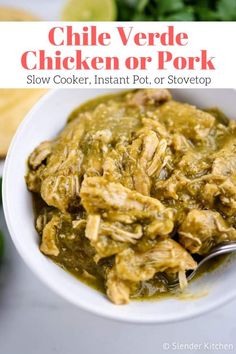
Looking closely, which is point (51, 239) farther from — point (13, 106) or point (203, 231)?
point (13, 106)

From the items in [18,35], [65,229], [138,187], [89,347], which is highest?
[18,35]

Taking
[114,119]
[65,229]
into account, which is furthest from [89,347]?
[114,119]

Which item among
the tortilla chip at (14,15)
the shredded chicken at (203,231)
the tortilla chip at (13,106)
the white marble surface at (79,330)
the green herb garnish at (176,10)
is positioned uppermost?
the green herb garnish at (176,10)

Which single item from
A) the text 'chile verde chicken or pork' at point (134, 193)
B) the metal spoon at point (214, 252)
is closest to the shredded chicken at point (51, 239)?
the text 'chile verde chicken or pork' at point (134, 193)

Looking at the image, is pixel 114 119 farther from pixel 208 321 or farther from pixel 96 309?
pixel 208 321

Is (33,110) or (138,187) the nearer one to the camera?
(138,187)

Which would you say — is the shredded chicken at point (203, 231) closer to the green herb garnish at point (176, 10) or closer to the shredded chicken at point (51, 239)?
the shredded chicken at point (51, 239)

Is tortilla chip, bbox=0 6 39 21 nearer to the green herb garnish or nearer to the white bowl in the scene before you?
the green herb garnish

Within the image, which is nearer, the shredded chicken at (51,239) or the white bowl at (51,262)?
the white bowl at (51,262)
